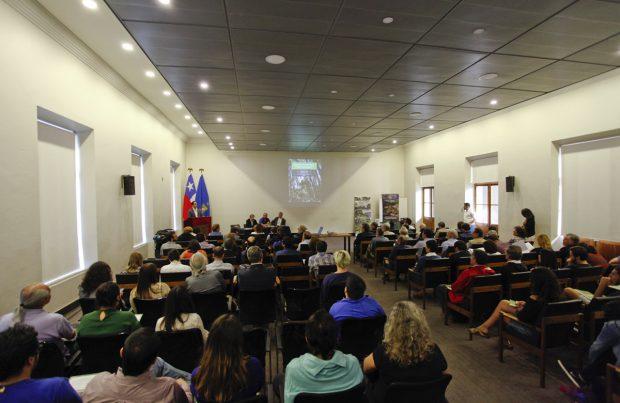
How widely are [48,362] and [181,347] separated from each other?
807mm

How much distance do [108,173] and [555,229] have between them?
394 inches

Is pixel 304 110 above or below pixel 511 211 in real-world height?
above

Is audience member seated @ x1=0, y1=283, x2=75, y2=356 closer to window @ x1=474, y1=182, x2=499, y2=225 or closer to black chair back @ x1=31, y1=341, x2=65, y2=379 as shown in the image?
black chair back @ x1=31, y1=341, x2=65, y2=379

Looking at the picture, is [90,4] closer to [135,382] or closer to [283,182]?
[135,382]

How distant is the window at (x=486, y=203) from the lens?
9.99 meters

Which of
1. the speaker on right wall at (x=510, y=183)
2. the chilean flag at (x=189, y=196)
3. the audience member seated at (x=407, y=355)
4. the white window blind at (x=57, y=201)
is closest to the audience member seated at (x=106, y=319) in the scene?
the audience member seated at (x=407, y=355)

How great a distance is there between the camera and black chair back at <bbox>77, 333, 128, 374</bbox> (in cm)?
229

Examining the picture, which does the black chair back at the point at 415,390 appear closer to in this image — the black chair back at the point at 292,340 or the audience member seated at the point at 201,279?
the black chair back at the point at 292,340

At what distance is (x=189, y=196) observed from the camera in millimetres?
12688

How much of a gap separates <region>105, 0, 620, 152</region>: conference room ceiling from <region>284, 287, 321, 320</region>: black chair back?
3086mm

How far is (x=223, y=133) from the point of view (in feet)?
33.8

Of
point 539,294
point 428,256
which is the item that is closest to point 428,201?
point 428,256

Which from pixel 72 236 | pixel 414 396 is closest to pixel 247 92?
pixel 72 236

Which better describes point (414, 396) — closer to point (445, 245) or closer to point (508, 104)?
point (445, 245)
